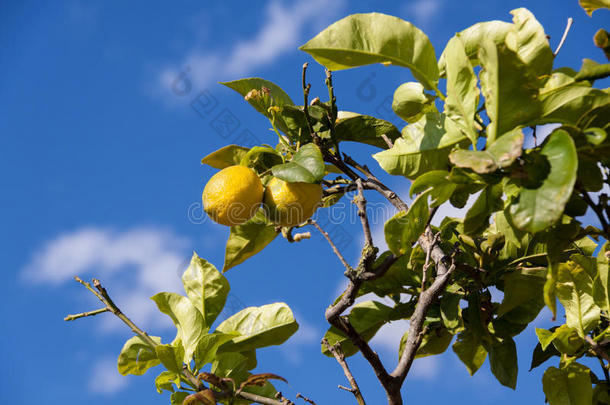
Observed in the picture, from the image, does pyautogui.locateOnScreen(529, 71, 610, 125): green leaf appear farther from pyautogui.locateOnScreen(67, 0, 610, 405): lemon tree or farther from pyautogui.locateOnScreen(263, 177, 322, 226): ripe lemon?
pyautogui.locateOnScreen(263, 177, 322, 226): ripe lemon

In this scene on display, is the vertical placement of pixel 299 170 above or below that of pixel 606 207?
above

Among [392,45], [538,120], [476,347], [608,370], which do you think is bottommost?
[608,370]

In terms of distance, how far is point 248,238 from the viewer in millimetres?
1276

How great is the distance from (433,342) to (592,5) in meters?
0.85

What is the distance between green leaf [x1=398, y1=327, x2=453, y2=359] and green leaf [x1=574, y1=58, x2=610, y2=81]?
0.73 metres

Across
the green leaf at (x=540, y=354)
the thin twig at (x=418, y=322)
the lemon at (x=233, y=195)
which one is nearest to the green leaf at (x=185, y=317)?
the lemon at (x=233, y=195)

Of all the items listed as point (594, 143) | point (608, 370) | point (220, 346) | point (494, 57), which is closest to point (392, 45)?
point (494, 57)

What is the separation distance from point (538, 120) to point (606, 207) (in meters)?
0.19

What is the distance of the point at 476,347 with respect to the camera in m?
1.41

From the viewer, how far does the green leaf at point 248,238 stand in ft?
4.18

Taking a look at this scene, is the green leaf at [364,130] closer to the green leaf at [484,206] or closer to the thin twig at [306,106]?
the thin twig at [306,106]

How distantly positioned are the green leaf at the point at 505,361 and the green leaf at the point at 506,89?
0.63 m

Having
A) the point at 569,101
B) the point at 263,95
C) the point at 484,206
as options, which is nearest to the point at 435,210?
the point at 484,206

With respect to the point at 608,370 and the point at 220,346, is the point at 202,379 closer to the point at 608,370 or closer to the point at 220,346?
the point at 220,346
